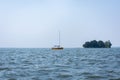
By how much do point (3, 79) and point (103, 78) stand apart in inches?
287

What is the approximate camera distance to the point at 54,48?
490ft

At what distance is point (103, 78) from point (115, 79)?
90 cm

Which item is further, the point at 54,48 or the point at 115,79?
the point at 54,48

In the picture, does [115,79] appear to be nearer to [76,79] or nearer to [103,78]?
[103,78]

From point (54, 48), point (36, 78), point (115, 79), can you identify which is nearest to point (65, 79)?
point (36, 78)

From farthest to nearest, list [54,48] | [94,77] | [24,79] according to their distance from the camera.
Answer: [54,48] < [94,77] < [24,79]

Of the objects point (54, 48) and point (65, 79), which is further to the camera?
point (54, 48)

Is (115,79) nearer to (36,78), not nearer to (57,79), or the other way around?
(57,79)

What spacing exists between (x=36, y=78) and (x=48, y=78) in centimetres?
90

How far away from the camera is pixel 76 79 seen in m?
18.7

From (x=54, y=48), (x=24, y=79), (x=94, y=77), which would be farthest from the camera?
(x=54, y=48)

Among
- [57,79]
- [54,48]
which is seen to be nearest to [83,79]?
[57,79]

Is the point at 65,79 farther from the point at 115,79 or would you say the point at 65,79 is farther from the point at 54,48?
the point at 54,48

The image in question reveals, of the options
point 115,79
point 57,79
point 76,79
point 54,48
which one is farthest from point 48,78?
point 54,48
